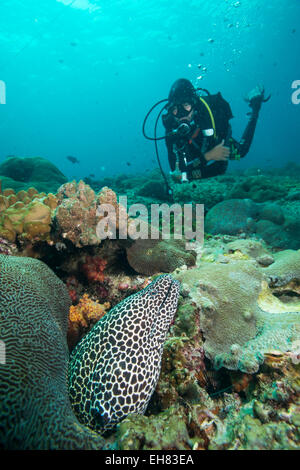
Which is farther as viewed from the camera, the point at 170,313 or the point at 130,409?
the point at 170,313

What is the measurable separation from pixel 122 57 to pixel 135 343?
7943 centimetres

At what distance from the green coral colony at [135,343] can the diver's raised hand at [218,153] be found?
4039mm

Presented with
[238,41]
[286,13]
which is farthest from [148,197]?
[238,41]

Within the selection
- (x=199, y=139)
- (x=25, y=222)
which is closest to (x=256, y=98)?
(x=199, y=139)

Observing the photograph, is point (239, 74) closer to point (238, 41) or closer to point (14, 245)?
point (238, 41)

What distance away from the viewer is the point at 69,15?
4084cm

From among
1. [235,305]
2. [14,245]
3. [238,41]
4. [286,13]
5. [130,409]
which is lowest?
[130,409]

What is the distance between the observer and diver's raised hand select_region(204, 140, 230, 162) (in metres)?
7.38

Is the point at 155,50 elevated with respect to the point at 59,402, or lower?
elevated

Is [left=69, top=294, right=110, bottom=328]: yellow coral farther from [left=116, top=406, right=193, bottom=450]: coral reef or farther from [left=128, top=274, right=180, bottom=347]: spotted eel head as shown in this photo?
[left=116, top=406, right=193, bottom=450]: coral reef

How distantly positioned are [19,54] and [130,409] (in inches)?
2908

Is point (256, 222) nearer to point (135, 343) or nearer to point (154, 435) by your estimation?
point (135, 343)

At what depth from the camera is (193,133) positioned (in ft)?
23.6


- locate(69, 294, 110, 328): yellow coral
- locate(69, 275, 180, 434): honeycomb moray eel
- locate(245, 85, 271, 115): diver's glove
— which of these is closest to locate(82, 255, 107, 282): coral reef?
locate(69, 294, 110, 328): yellow coral
